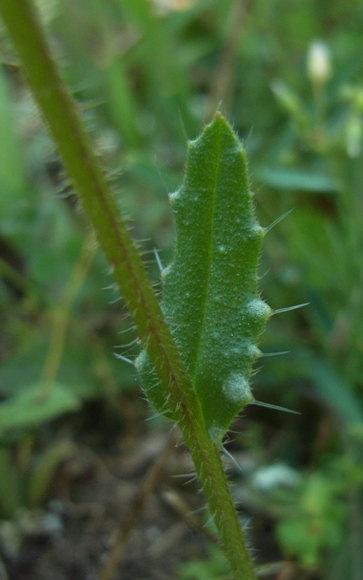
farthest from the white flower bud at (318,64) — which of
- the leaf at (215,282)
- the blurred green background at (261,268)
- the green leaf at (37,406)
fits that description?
the leaf at (215,282)

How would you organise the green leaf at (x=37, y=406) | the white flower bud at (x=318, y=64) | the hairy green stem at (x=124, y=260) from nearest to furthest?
the hairy green stem at (x=124, y=260) → the green leaf at (x=37, y=406) → the white flower bud at (x=318, y=64)

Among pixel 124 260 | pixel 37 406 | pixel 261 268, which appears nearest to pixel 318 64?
pixel 261 268

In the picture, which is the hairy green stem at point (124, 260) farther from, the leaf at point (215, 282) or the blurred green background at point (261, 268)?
the blurred green background at point (261, 268)

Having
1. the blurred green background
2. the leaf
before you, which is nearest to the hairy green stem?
the leaf

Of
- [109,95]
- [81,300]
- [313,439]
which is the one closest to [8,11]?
[313,439]

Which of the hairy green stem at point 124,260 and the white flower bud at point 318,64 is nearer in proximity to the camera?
the hairy green stem at point 124,260

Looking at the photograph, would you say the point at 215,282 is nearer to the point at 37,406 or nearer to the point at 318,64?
the point at 37,406

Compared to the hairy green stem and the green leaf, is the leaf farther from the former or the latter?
the green leaf
